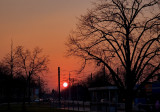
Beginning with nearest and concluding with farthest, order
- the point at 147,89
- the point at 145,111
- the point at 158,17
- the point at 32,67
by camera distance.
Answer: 1. the point at 158,17
2. the point at 145,111
3. the point at 147,89
4. the point at 32,67

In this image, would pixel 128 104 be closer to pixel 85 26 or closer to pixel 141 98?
pixel 85 26

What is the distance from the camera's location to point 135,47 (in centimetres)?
2231

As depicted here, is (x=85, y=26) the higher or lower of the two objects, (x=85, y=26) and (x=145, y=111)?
the higher

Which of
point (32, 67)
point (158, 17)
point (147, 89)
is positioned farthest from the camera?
point (32, 67)

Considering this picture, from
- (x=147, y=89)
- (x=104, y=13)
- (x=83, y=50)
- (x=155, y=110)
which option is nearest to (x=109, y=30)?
(x=104, y=13)

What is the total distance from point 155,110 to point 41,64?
2684cm

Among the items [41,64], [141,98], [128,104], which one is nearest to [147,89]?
[141,98]

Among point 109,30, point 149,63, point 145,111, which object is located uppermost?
point 109,30

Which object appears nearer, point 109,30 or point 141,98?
point 109,30

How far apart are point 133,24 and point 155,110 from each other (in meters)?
7.35

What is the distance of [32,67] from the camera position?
45.8m

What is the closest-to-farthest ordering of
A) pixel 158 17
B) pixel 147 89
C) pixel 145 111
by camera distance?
1. pixel 158 17
2. pixel 145 111
3. pixel 147 89

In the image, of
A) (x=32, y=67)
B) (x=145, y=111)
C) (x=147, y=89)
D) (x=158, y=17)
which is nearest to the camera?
(x=158, y=17)

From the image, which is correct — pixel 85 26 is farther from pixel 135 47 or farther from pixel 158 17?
pixel 158 17
